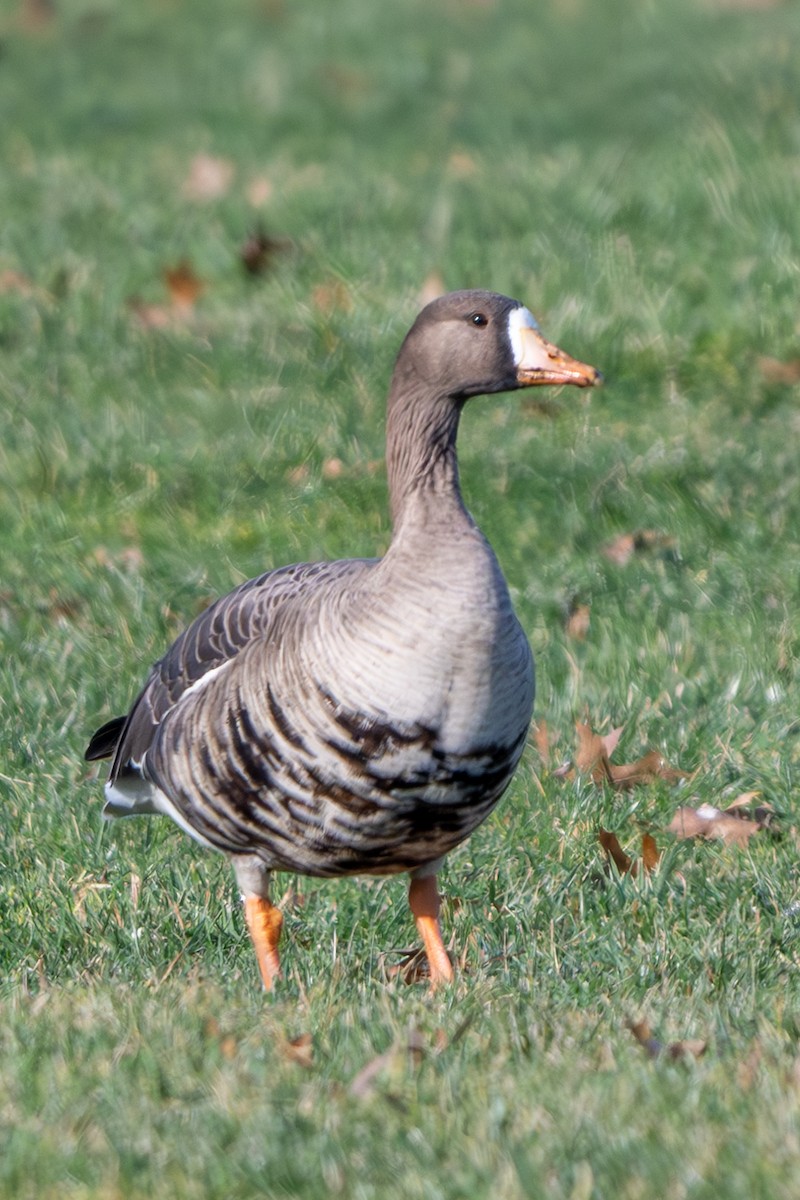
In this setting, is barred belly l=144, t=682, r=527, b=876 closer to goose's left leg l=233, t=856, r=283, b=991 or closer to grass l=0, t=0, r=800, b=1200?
goose's left leg l=233, t=856, r=283, b=991

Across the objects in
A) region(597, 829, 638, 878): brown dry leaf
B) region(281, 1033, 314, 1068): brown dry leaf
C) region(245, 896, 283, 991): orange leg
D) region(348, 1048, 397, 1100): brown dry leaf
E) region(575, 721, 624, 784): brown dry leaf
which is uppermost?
region(348, 1048, 397, 1100): brown dry leaf

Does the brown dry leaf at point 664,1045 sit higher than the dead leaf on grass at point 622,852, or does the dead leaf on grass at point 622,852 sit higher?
the brown dry leaf at point 664,1045

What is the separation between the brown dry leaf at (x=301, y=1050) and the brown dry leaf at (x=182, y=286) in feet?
21.8

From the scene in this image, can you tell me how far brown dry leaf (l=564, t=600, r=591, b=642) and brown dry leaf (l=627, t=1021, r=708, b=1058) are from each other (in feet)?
10.00

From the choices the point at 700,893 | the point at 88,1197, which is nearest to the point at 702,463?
the point at 700,893

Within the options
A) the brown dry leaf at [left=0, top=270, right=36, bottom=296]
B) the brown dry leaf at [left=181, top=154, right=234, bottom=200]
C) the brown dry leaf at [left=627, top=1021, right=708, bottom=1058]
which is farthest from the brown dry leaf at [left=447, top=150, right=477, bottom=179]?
the brown dry leaf at [left=627, top=1021, right=708, bottom=1058]

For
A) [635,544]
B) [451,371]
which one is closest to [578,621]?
[635,544]

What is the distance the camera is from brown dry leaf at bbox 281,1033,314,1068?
362 cm

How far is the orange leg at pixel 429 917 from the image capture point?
4574mm

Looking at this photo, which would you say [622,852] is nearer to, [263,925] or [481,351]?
[263,925]

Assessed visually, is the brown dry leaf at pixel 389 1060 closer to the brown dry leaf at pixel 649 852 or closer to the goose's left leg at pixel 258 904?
the goose's left leg at pixel 258 904

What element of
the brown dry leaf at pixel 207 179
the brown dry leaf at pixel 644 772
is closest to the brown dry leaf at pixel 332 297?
the brown dry leaf at pixel 207 179

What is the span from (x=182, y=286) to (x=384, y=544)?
9.85ft

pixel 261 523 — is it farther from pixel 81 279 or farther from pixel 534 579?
pixel 81 279
